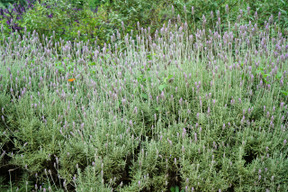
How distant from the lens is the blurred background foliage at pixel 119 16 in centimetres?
511

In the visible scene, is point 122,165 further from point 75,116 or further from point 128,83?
point 128,83

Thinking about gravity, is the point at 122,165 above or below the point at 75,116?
below

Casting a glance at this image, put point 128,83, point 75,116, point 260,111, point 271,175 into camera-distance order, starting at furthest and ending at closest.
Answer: point 128,83, point 75,116, point 260,111, point 271,175

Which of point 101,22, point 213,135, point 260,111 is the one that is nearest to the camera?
point 213,135

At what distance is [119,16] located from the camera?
5.80 metres

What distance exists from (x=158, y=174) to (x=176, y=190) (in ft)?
0.65

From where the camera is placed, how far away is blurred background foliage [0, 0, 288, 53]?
16.8 feet

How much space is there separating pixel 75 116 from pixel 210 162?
1.45 m

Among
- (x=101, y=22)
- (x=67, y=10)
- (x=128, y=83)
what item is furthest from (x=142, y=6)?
(x=128, y=83)

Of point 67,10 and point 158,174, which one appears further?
point 67,10

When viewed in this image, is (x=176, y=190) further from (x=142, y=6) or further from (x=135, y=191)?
(x=142, y=6)

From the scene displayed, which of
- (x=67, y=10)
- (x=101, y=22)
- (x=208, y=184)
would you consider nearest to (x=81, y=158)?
(x=208, y=184)

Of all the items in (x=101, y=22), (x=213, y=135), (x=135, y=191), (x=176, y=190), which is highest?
(x=101, y=22)

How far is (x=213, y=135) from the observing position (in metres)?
2.25
